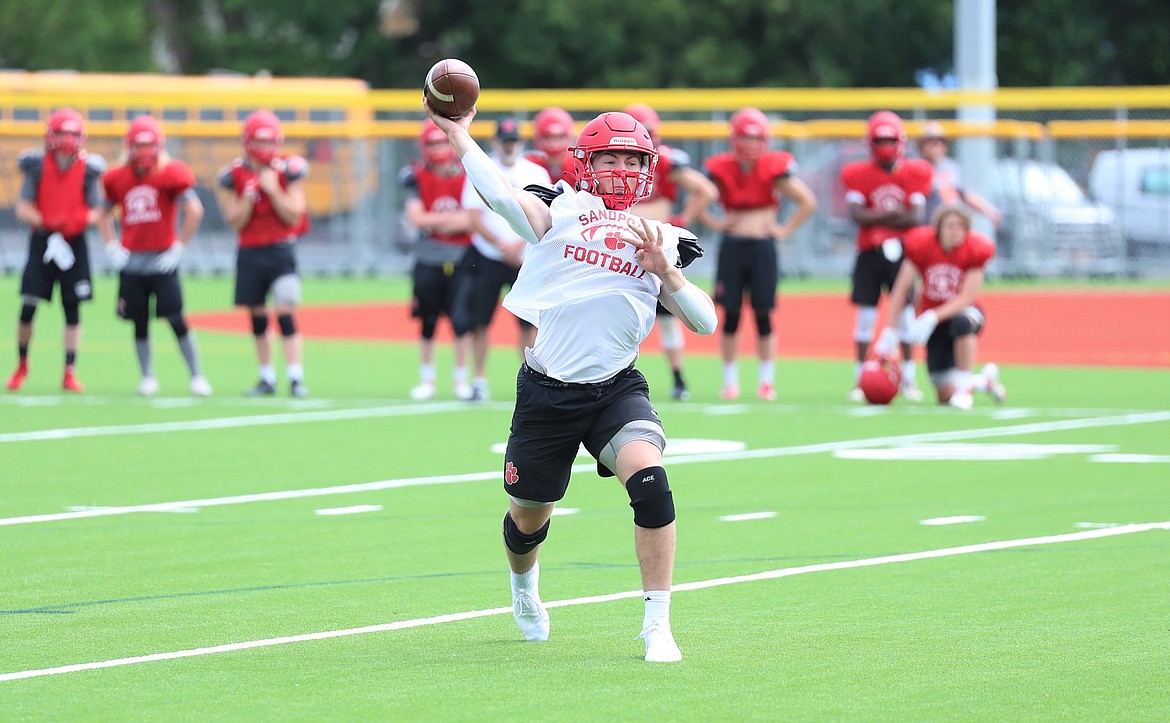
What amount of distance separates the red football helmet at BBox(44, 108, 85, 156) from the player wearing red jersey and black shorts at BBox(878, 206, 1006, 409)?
22.1ft

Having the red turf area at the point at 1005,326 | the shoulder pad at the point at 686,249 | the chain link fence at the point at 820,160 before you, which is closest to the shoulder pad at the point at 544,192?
Result: the shoulder pad at the point at 686,249

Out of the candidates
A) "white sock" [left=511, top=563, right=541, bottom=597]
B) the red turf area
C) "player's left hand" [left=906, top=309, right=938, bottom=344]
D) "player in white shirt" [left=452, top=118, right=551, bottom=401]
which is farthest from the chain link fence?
"white sock" [left=511, top=563, right=541, bottom=597]

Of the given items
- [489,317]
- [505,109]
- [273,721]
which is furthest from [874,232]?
[505,109]

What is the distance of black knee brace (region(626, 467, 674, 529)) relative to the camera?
626cm

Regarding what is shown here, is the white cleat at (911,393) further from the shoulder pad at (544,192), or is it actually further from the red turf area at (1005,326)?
the shoulder pad at (544,192)

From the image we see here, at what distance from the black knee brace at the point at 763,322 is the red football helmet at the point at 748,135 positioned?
3.99ft

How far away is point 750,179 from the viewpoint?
15234 millimetres

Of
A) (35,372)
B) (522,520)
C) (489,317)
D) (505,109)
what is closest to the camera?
(522,520)

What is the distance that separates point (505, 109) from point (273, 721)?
26242mm

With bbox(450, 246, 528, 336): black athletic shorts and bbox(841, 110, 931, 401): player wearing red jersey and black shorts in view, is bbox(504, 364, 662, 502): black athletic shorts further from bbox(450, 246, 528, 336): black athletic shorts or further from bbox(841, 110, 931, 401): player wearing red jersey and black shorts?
bbox(841, 110, 931, 401): player wearing red jersey and black shorts

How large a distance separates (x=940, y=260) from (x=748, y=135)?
6.09ft

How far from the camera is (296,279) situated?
15273 millimetres

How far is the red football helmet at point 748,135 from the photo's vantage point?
49.0 feet

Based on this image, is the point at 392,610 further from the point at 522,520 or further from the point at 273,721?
the point at 273,721
